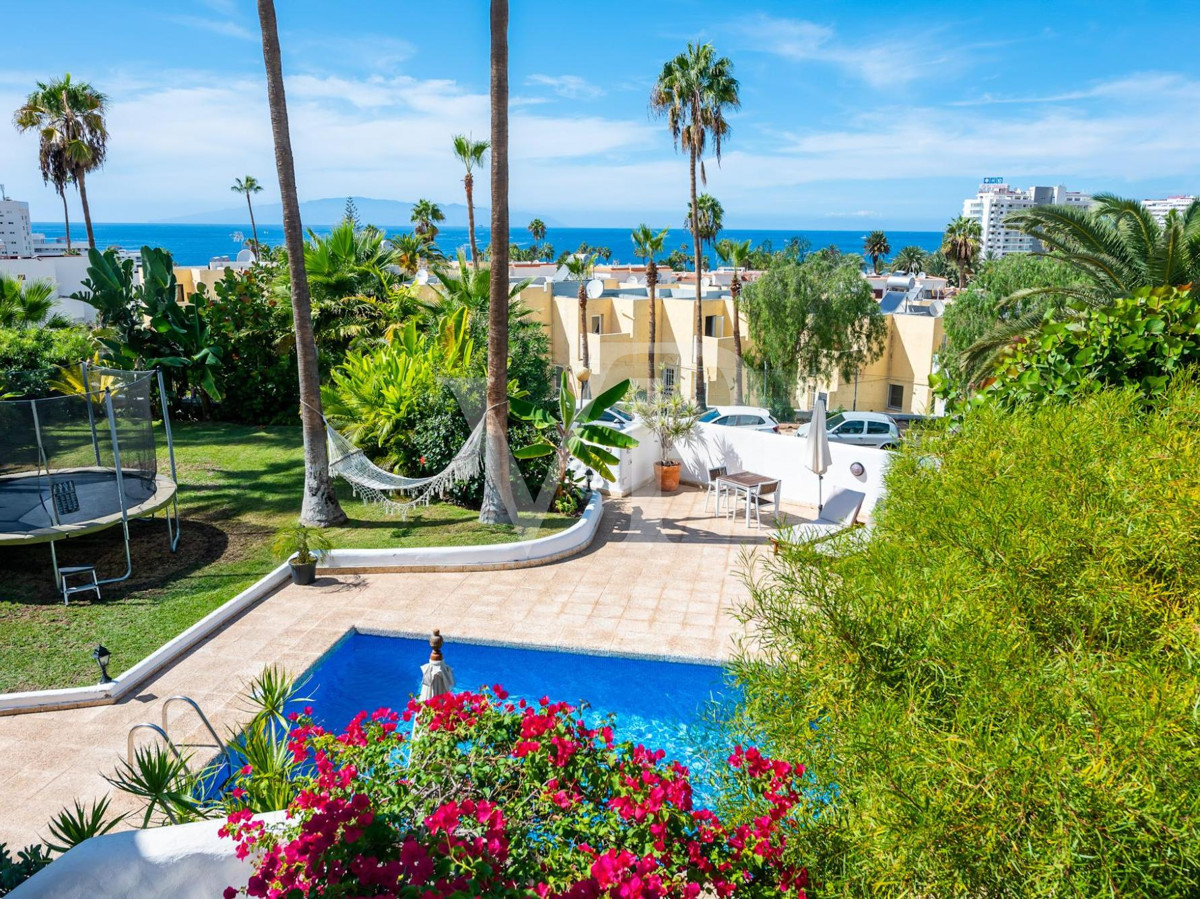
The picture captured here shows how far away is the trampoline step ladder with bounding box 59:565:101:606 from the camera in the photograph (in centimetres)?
923

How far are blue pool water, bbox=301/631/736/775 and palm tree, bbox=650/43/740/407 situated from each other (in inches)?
846

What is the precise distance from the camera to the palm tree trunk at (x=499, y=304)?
34.6ft

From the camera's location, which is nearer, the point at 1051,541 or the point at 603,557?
the point at 1051,541

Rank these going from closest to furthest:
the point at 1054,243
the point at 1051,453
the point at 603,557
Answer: the point at 1051,453
the point at 1054,243
the point at 603,557

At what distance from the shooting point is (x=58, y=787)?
618 centimetres

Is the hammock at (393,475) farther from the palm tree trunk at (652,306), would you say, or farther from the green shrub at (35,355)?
the palm tree trunk at (652,306)

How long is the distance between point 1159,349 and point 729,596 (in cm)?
591

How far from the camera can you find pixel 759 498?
12.8 meters

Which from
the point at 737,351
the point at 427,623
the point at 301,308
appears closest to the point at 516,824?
the point at 427,623

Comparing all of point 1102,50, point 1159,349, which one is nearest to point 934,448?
point 1159,349

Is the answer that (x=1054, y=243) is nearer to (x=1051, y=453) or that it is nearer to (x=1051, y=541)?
(x=1051, y=453)

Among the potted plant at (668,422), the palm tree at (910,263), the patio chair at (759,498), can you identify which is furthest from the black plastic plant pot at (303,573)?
the palm tree at (910,263)

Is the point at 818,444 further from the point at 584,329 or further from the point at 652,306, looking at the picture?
the point at 584,329

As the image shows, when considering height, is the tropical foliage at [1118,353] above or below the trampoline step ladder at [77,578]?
above
